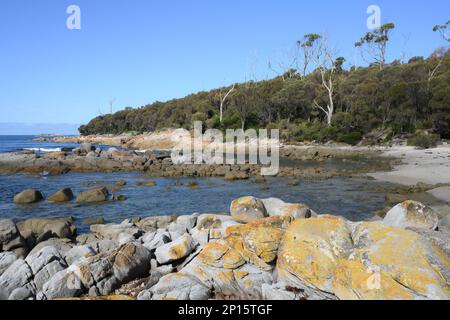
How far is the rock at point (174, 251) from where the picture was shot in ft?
25.7

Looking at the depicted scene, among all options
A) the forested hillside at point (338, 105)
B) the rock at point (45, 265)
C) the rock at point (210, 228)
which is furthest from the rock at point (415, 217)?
the forested hillside at point (338, 105)

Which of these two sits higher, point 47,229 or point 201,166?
point 201,166

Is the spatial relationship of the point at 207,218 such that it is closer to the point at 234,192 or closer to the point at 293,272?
the point at 293,272

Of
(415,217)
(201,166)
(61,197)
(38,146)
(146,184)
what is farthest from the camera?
(38,146)

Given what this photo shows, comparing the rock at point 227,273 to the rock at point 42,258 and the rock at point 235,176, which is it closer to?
the rock at point 42,258

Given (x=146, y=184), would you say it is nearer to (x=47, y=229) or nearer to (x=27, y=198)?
(x=27, y=198)

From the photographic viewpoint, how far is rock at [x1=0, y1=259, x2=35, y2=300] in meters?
6.95

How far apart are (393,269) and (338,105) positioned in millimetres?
56062

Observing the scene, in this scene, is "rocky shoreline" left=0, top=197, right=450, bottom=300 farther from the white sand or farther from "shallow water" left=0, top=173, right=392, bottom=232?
the white sand

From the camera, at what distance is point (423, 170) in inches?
937

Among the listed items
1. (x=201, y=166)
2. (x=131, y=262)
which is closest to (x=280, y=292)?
(x=131, y=262)

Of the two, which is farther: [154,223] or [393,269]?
[154,223]

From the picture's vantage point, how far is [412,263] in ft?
18.0

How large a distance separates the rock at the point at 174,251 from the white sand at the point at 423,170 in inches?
507
